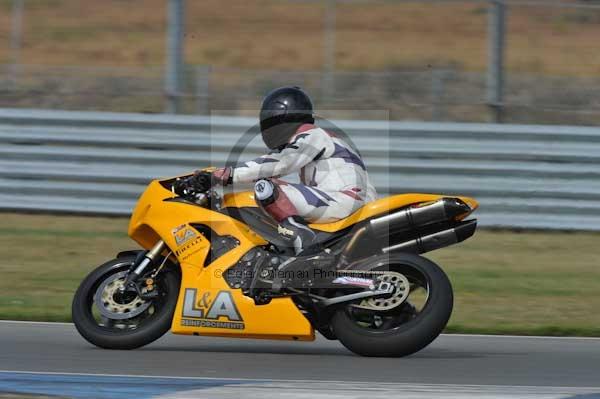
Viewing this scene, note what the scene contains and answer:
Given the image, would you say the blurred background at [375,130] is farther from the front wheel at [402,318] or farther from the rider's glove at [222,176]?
the rider's glove at [222,176]

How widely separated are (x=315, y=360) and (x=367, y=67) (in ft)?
31.8

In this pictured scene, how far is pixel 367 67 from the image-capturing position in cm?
1597

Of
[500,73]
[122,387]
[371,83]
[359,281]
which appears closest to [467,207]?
[359,281]

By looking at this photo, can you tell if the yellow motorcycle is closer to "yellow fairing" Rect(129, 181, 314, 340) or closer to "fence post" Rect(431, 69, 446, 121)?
"yellow fairing" Rect(129, 181, 314, 340)

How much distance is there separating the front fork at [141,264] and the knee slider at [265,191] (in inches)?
27.3

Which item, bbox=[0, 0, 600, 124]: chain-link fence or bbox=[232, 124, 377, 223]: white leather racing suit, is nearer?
bbox=[232, 124, 377, 223]: white leather racing suit

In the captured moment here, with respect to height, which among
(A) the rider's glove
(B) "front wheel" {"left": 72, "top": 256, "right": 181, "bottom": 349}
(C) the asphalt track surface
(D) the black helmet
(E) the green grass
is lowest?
(E) the green grass

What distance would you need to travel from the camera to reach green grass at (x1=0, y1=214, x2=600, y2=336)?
27.8ft

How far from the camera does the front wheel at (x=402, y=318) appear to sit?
21.1 ft

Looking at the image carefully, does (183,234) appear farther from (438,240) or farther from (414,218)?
(438,240)

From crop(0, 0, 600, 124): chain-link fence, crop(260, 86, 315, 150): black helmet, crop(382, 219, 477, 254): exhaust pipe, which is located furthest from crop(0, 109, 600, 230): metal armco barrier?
crop(382, 219, 477, 254): exhaust pipe

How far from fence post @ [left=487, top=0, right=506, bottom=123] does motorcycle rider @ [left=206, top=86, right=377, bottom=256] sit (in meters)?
6.10

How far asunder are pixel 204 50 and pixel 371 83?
16.7ft

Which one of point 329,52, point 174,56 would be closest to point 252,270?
point 174,56
